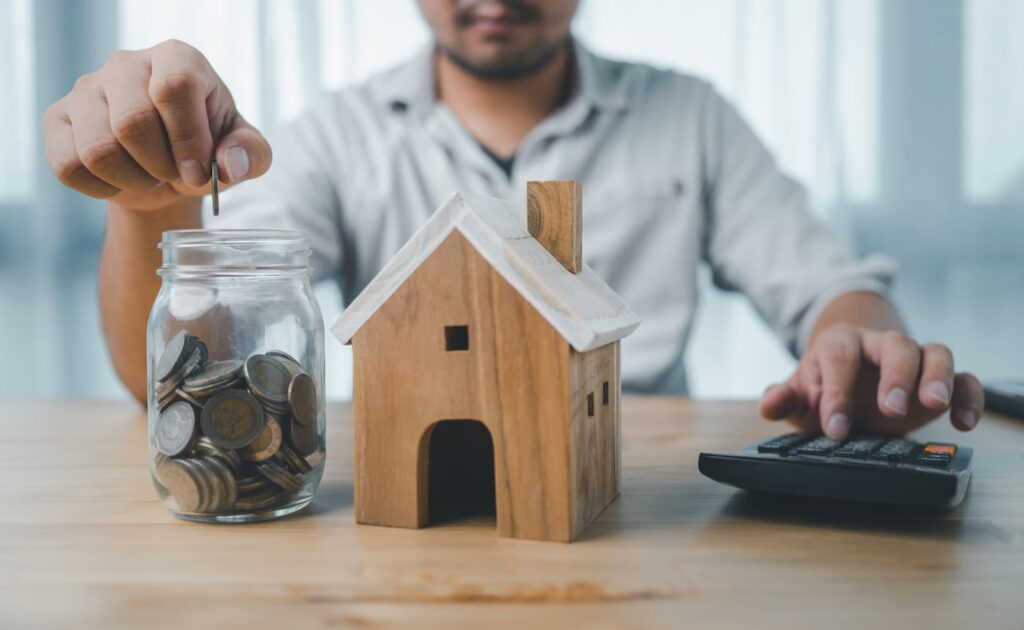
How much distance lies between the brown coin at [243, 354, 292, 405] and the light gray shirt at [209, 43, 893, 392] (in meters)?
1.03

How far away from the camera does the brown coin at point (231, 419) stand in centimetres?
57

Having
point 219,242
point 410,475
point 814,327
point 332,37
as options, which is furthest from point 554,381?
point 332,37

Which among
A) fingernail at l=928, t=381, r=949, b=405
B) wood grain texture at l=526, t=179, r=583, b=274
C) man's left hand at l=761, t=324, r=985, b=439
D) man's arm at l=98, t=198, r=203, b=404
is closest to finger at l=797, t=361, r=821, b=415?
man's left hand at l=761, t=324, r=985, b=439

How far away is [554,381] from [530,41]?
117cm

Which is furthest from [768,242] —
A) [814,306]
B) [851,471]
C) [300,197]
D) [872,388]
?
[851,471]

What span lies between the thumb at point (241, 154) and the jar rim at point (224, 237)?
0.06 m

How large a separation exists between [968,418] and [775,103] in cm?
173

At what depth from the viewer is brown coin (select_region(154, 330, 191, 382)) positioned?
597 mm

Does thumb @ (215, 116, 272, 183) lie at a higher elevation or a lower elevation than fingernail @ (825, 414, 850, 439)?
higher

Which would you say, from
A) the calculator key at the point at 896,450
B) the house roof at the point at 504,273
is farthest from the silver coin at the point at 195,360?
the calculator key at the point at 896,450

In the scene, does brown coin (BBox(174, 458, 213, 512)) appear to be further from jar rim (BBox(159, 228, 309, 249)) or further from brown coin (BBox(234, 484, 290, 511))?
jar rim (BBox(159, 228, 309, 249))

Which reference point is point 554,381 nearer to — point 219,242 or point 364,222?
point 219,242

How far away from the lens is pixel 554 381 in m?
0.55

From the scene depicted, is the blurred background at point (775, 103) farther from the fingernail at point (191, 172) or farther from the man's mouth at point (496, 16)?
the fingernail at point (191, 172)
